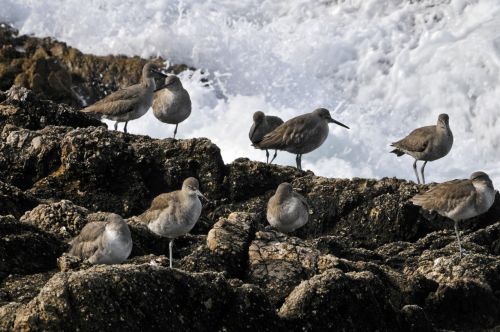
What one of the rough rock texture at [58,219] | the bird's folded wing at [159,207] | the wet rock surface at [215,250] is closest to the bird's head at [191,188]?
the bird's folded wing at [159,207]

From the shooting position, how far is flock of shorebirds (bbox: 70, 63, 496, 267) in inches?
473

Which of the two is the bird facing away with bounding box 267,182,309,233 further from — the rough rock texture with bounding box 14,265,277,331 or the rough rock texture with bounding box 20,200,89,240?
the rough rock texture with bounding box 14,265,277,331

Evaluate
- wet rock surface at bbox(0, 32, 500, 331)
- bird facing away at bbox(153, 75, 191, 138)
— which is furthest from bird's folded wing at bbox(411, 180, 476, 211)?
bird facing away at bbox(153, 75, 191, 138)

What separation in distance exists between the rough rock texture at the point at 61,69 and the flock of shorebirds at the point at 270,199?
4.49 metres

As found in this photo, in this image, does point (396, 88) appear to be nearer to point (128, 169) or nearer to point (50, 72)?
point (50, 72)

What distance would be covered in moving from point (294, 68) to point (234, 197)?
1516 cm

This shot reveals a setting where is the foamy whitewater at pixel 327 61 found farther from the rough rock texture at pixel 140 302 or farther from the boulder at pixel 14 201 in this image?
the rough rock texture at pixel 140 302

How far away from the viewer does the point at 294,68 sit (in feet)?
99.7

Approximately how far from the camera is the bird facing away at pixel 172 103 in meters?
19.7

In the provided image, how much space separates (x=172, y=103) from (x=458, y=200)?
253 inches

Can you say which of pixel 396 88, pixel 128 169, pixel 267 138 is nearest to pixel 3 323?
pixel 128 169

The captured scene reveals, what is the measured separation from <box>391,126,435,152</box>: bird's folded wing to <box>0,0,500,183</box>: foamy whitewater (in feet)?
18.3

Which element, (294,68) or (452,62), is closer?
(452,62)

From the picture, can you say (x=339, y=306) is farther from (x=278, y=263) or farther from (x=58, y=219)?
(x=58, y=219)
